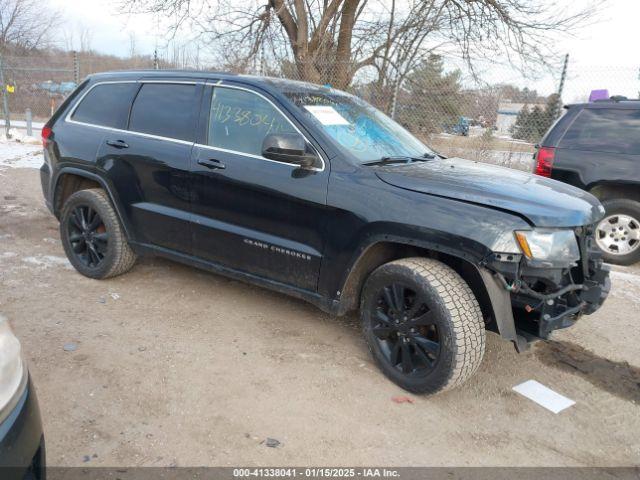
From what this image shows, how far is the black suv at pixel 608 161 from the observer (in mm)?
5648

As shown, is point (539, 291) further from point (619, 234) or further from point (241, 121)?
point (619, 234)

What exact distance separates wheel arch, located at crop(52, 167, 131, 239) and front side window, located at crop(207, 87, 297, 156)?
114cm

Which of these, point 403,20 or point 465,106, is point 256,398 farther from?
point 403,20

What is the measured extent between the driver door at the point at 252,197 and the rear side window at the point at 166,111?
162mm

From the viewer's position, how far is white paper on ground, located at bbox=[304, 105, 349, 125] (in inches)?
134

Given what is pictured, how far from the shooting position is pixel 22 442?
5.20 ft

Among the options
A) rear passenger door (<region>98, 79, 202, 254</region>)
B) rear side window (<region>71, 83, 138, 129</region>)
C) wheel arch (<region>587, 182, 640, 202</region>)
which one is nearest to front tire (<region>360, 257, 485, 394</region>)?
rear passenger door (<region>98, 79, 202, 254</region>)

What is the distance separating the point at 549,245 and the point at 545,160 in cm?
375

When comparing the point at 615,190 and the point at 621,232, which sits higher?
the point at 615,190

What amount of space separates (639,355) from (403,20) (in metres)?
8.98

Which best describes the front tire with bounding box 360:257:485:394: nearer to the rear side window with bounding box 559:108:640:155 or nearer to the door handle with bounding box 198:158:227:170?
the door handle with bounding box 198:158:227:170

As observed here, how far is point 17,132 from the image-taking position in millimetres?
13961

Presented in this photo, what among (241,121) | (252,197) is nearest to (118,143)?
(241,121)

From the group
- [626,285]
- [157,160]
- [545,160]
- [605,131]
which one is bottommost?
[626,285]
